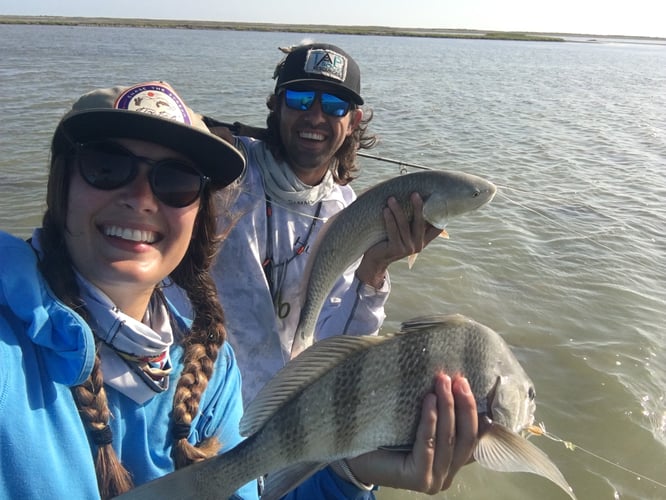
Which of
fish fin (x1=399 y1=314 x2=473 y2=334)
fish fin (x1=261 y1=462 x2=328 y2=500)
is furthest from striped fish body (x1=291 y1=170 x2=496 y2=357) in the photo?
fish fin (x1=261 y1=462 x2=328 y2=500)

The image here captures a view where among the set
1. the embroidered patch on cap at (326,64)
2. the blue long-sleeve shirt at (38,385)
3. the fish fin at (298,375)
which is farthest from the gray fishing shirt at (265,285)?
the blue long-sleeve shirt at (38,385)

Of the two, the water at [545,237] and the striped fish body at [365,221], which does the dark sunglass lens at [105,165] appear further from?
the water at [545,237]

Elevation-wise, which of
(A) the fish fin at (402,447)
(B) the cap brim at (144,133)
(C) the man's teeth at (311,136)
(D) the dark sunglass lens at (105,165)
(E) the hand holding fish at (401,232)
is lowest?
(A) the fish fin at (402,447)

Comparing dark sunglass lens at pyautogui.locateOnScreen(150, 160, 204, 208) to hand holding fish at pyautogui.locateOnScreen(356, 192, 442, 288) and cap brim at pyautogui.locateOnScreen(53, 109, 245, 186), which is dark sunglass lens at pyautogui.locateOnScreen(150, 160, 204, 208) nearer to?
cap brim at pyautogui.locateOnScreen(53, 109, 245, 186)

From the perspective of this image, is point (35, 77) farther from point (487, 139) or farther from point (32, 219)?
point (487, 139)

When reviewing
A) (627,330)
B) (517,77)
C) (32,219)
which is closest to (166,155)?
(627,330)

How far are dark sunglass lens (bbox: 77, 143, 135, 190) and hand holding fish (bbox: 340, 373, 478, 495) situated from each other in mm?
1424

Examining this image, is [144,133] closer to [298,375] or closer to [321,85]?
[298,375]

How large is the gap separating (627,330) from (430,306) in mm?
2443

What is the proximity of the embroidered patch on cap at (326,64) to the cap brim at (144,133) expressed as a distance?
1.46 meters

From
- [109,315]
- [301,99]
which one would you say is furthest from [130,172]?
[301,99]

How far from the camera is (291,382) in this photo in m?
1.94

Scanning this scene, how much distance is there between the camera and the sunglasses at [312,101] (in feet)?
10.8

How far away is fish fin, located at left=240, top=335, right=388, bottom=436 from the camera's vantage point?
1.92 m
